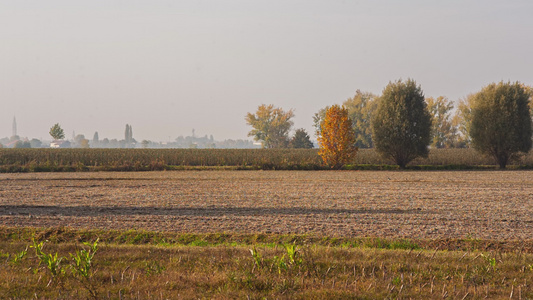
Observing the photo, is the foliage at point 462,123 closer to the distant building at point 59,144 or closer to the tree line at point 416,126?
the tree line at point 416,126

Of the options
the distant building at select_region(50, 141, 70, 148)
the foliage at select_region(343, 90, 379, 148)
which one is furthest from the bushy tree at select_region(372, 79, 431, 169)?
the distant building at select_region(50, 141, 70, 148)

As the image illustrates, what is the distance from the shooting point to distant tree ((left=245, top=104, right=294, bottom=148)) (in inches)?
4188

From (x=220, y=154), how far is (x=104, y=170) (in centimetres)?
1454

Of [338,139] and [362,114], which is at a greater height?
[362,114]

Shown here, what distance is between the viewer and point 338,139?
43219mm

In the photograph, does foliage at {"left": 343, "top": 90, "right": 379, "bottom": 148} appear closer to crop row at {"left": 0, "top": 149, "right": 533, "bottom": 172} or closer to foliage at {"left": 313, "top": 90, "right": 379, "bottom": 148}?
foliage at {"left": 313, "top": 90, "right": 379, "bottom": 148}

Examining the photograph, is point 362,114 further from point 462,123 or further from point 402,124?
point 402,124

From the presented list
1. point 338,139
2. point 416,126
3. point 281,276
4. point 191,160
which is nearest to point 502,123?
point 416,126

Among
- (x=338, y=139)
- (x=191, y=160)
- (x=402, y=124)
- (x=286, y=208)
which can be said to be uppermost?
(x=402, y=124)

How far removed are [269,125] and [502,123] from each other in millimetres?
66783

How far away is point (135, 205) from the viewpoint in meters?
17.9

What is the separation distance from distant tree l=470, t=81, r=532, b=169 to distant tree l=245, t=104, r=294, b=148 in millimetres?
62168

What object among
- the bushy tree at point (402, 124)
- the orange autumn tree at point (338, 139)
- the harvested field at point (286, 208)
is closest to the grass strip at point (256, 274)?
the harvested field at point (286, 208)

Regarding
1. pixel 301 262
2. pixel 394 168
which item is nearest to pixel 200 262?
pixel 301 262
